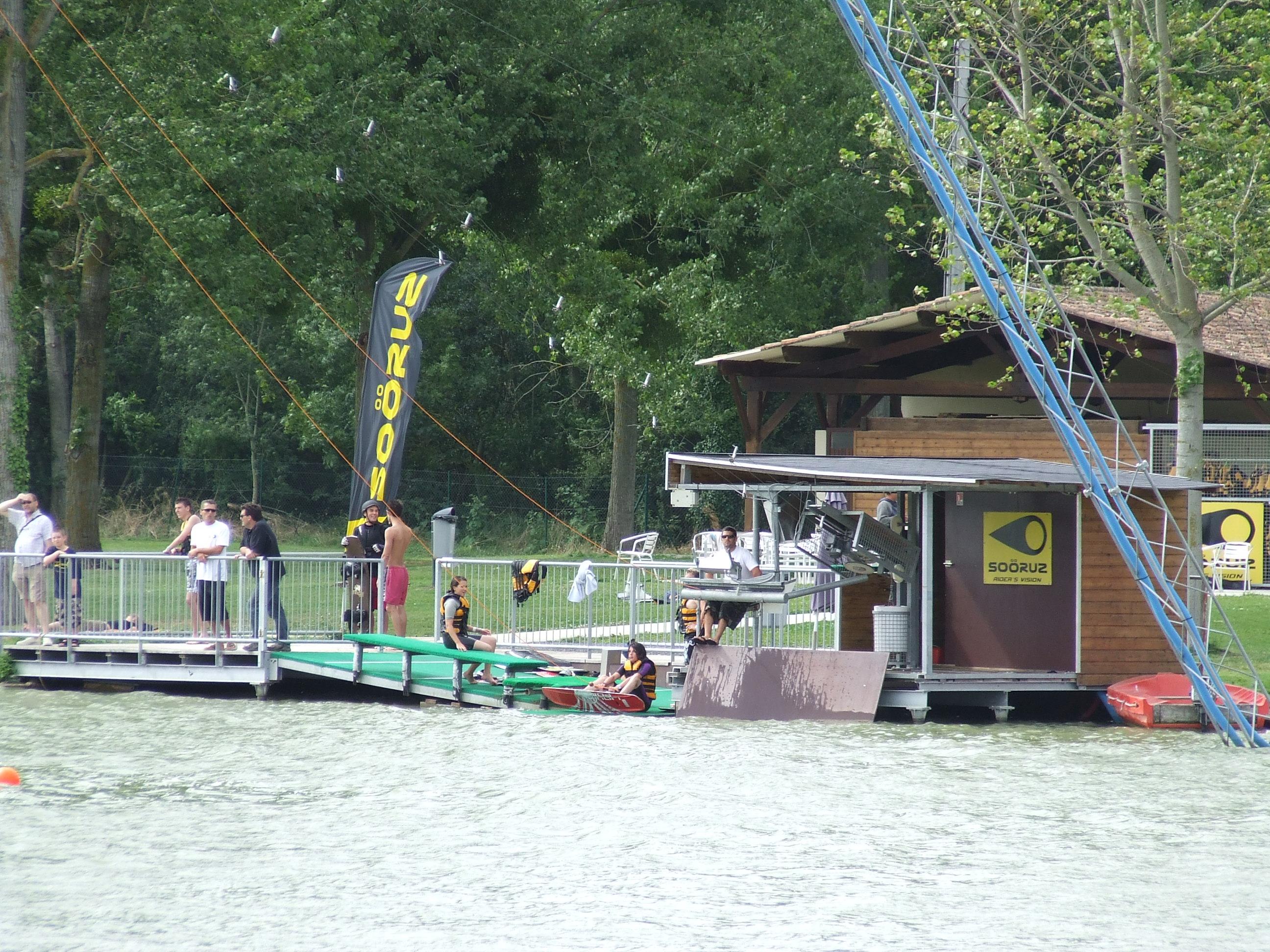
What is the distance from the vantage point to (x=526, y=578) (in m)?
19.1

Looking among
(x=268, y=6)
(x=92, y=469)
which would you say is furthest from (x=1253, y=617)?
(x=92, y=469)

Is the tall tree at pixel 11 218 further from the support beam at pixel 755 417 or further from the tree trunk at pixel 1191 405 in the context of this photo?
the tree trunk at pixel 1191 405

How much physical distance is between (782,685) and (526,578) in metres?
3.66

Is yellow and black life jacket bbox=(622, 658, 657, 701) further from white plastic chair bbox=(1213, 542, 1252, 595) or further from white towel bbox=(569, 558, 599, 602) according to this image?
white plastic chair bbox=(1213, 542, 1252, 595)

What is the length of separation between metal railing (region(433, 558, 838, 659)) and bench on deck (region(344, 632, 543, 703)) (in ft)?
2.45

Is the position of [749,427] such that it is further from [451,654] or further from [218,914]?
[218,914]

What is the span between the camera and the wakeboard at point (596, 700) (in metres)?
17.0

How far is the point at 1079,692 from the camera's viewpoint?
17750 millimetres

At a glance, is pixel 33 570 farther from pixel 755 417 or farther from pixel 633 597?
pixel 755 417

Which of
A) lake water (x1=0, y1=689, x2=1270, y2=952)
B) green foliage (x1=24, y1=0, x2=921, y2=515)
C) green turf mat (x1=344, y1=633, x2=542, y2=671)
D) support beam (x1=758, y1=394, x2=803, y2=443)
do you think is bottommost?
lake water (x1=0, y1=689, x2=1270, y2=952)

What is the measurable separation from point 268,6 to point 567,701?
1348 centimetres

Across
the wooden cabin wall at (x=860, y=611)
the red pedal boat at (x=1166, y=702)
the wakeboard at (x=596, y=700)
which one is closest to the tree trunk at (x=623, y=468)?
the wooden cabin wall at (x=860, y=611)

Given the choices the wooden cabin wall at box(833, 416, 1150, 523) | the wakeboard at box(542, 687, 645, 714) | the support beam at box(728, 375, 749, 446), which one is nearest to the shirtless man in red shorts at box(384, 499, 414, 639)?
the wakeboard at box(542, 687, 645, 714)

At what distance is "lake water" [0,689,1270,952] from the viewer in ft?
31.4
